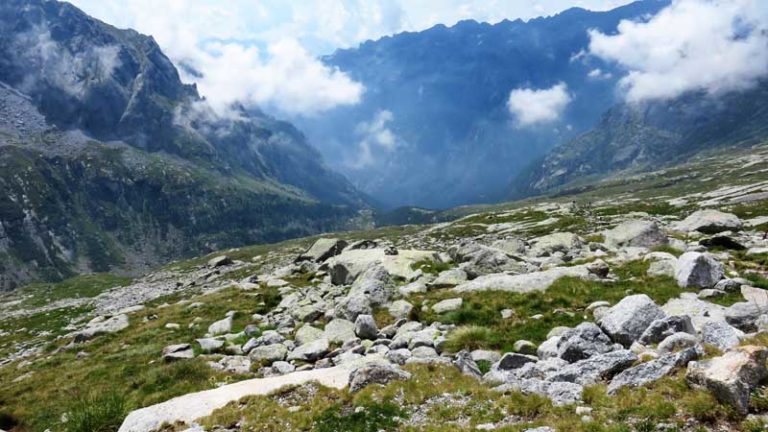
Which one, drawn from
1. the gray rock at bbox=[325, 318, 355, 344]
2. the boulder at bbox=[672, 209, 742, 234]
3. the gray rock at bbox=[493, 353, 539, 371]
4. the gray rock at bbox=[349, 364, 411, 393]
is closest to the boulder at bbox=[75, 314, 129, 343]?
the gray rock at bbox=[325, 318, 355, 344]

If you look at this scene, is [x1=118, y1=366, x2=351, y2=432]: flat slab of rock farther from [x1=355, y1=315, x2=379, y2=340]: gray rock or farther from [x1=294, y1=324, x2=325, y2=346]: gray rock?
[x1=294, y1=324, x2=325, y2=346]: gray rock

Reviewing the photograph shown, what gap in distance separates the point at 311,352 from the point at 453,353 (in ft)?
25.9

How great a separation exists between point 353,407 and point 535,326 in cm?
1124

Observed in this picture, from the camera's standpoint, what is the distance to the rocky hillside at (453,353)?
13.8 m

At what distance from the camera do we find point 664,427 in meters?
11.6

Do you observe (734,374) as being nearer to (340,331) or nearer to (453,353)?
(453,353)

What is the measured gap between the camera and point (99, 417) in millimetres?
20734

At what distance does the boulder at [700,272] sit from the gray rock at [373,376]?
17063mm

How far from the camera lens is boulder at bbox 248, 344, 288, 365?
87.7ft

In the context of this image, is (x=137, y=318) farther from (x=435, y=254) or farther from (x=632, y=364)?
(x=632, y=364)

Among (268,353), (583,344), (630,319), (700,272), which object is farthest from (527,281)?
(268,353)

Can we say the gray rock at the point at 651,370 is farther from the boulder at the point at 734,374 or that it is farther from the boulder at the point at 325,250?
the boulder at the point at 325,250

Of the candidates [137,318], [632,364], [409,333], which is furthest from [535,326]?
[137,318]

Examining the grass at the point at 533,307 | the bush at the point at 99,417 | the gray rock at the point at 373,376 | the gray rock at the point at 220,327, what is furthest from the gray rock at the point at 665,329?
the gray rock at the point at 220,327
